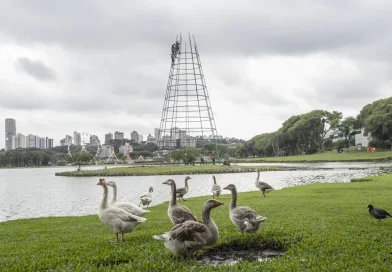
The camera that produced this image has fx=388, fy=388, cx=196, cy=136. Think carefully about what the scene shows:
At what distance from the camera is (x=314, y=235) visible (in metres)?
11.1

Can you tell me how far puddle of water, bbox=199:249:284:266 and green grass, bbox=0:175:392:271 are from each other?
1.13ft

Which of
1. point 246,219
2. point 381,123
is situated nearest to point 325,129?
point 381,123

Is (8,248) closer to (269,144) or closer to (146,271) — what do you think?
(146,271)

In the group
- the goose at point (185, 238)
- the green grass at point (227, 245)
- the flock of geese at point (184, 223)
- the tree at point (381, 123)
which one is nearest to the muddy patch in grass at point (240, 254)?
the green grass at point (227, 245)

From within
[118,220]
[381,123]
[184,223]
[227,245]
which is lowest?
[227,245]

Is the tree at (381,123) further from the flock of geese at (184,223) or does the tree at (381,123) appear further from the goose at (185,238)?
the goose at (185,238)

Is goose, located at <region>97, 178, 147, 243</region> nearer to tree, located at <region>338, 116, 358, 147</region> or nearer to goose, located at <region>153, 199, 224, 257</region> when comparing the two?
goose, located at <region>153, 199, 224, 257</region>

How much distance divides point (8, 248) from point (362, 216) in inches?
477

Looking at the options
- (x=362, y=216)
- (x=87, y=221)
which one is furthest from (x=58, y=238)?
(x=362, y=216)

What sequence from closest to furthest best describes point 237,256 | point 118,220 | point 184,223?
point 184,223 < point 237,256 < point 118,220

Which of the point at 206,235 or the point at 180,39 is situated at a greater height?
the point at 180,39

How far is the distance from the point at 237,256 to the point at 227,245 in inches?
32.4

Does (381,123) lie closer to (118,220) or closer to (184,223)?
(118,220)

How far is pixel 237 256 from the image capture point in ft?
33.2
